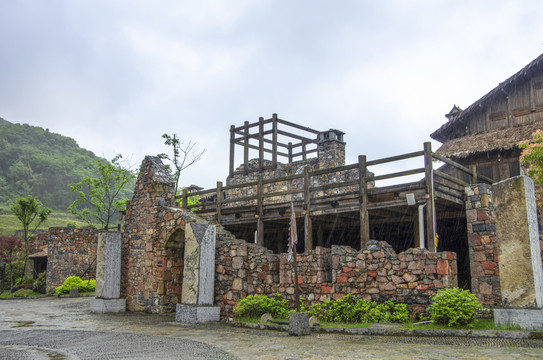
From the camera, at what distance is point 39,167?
74.0m

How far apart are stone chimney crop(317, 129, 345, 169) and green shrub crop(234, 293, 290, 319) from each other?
439 inches

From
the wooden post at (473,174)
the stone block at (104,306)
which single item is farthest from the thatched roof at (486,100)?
the stone block at (104,306)

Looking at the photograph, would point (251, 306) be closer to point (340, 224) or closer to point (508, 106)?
point (340, 224)

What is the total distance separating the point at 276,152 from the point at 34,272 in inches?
809

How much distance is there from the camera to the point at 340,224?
17.5 m

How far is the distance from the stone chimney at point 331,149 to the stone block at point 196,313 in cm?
1123

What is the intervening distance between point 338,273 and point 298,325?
253 cm

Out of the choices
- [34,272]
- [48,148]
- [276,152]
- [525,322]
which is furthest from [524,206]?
[48,148]

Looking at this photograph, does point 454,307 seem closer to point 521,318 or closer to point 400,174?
point 521,318

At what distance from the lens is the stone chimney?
2289 cm

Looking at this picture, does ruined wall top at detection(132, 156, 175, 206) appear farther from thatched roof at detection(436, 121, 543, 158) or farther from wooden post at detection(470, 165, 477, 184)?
thatched roof at detection(436, 121, 543, 158)

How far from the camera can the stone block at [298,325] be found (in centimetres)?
978

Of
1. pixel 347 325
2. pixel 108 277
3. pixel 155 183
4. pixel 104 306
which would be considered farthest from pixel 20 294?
pixel 347 325

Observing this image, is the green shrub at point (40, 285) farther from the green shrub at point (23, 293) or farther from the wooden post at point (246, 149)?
the wooden post at point (246, 149)
